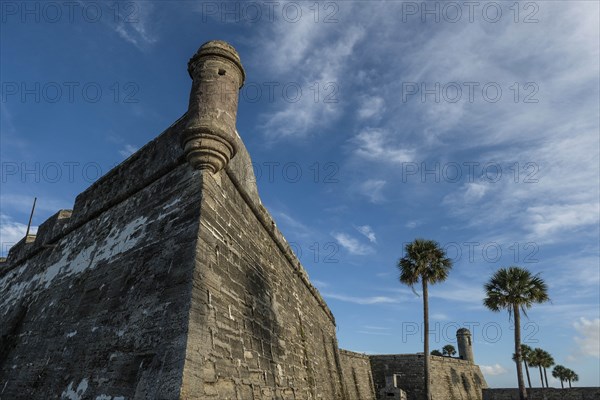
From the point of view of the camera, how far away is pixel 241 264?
6.33m

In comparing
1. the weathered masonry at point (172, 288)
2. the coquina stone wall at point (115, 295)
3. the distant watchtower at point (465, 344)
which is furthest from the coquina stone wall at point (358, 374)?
the distant watchtower at point (465, 344)

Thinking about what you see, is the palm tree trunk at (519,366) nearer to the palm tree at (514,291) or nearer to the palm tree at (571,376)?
the palm tree at (514,291)

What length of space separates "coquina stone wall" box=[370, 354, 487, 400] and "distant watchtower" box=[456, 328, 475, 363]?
8.39 metres

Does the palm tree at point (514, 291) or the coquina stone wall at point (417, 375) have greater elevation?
the palm tree at point (514, 291)

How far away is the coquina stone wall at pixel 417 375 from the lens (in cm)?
2622

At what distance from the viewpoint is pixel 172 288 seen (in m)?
4.65

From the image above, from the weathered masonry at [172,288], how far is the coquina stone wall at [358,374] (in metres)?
12.2

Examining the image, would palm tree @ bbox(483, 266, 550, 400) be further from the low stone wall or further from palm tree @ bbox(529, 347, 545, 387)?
palm tree @ bbox(529, 347, 545, 387)

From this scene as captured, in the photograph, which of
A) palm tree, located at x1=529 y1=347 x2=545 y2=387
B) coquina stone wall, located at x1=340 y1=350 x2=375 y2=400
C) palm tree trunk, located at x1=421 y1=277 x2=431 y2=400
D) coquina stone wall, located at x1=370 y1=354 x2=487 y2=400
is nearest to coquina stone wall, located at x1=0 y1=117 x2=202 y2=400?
coquina stone wall, located at x1=340 y1=350 x2=375 y2=400

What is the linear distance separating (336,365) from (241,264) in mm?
8868

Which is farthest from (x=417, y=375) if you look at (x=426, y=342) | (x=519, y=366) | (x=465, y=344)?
(x=465, y=344)

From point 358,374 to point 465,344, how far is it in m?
20.7

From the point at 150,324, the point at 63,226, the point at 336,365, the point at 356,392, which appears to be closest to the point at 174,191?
the point at 150,324

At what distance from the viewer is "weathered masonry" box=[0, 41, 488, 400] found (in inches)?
171
